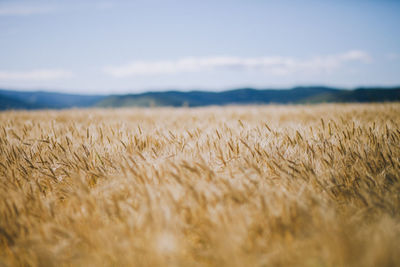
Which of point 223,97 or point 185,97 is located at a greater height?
point 223,97

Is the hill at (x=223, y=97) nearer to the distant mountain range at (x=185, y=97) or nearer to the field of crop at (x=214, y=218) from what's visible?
the distant mountain range at (x=185, y=97)

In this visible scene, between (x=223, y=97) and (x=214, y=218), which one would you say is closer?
(x=214, y=218)

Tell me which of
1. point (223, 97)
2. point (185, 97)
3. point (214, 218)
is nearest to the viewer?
point (214, 218)

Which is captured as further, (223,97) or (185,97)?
(223,97)

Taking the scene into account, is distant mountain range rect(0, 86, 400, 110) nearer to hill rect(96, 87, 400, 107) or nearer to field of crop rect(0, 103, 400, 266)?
hill rect(96, 87, 400, 107)

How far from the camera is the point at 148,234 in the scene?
0.84 m

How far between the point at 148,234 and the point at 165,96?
10834 centimetres

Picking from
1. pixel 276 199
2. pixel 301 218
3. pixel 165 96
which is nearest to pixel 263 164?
pixel 276 199

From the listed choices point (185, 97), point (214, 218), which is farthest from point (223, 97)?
point (214, 218)

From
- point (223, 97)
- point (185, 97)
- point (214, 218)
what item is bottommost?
point (214, 218)

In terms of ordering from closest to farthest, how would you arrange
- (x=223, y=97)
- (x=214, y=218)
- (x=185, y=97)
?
(x=214, y=218)
(x=185, y=97)
(x=223, y=97)

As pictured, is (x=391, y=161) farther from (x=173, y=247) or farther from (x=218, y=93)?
(x=218, y=93)

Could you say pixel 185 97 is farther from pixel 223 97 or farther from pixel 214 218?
pixel 214 218

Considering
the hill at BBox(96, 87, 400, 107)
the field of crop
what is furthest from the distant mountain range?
the field of crop
